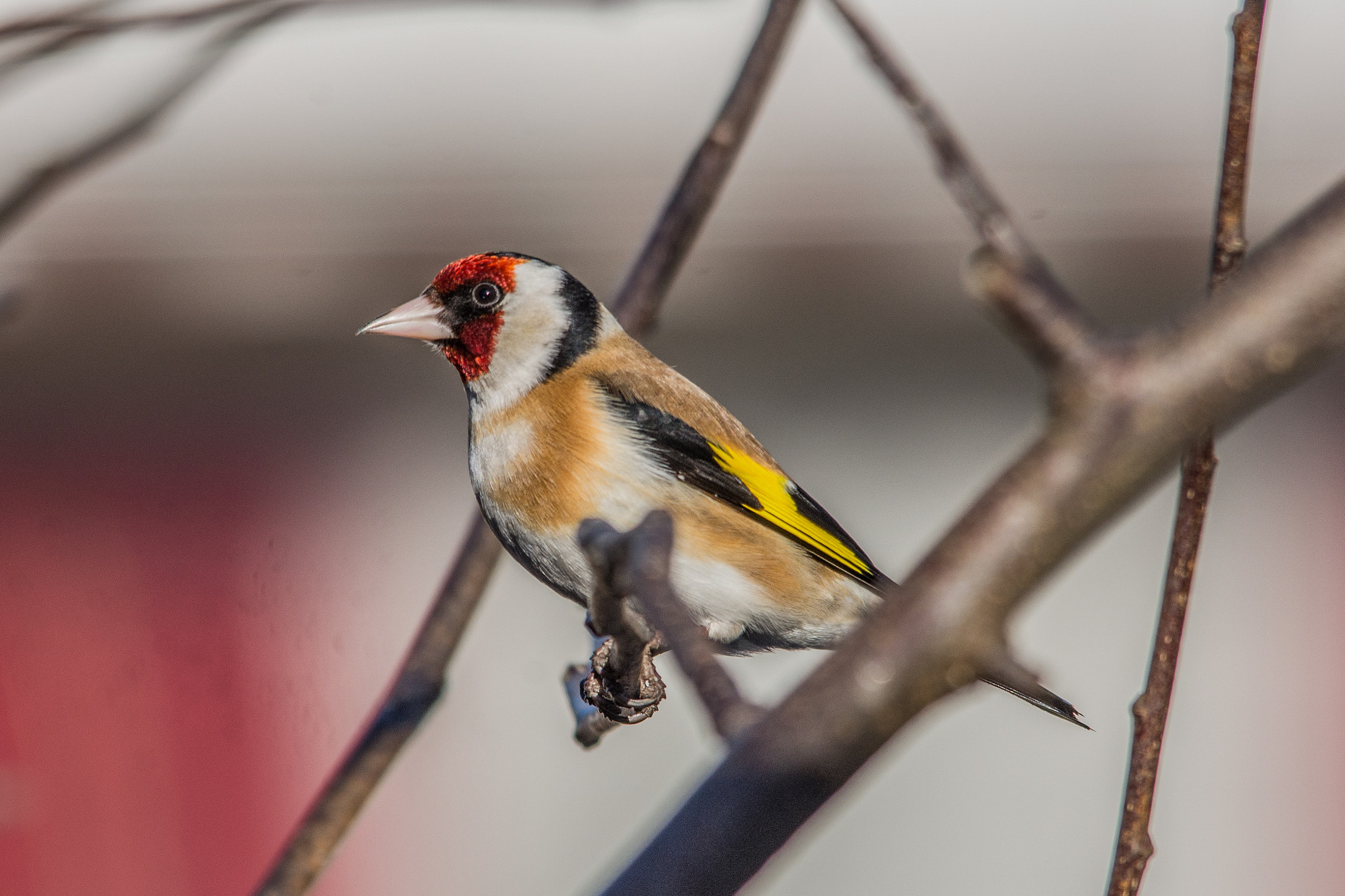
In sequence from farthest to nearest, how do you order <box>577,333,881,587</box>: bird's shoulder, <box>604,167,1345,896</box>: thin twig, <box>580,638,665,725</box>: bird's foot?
<box>577,333,881,587</box>: bird's shoulder, <box>580,638,665,725</box>: bird's foot, <box>604,167,1345,896</box>: thin twig

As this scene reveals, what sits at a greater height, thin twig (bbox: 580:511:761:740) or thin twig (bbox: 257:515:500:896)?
thin twig (bbox: 580:511:761:740)

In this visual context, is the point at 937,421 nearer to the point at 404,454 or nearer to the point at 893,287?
the point at 893,287

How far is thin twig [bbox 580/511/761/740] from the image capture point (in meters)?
0.58

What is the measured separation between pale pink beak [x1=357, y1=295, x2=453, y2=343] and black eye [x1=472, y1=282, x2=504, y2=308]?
0.05 metres

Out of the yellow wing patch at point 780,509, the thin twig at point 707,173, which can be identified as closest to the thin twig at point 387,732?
the thin twig at point 707,173

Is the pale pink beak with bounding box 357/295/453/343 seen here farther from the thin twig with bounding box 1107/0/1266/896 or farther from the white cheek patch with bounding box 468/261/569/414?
the thin twig with bounding box 1107/0/1266/896

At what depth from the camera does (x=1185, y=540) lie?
69cm

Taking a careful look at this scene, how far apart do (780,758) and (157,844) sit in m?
2.14

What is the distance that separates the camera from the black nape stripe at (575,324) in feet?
5.44

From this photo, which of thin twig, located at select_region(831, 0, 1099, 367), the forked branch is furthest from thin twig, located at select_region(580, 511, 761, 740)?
→ thin twig, located at select_region(831, 0, 1099, 367)

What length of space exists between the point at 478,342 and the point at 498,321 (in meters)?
0.04

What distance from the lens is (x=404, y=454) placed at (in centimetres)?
311

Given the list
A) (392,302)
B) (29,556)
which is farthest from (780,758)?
(392,302)

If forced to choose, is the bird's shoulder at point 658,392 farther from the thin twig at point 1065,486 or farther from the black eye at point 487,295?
the thin twig at point 1065,486
